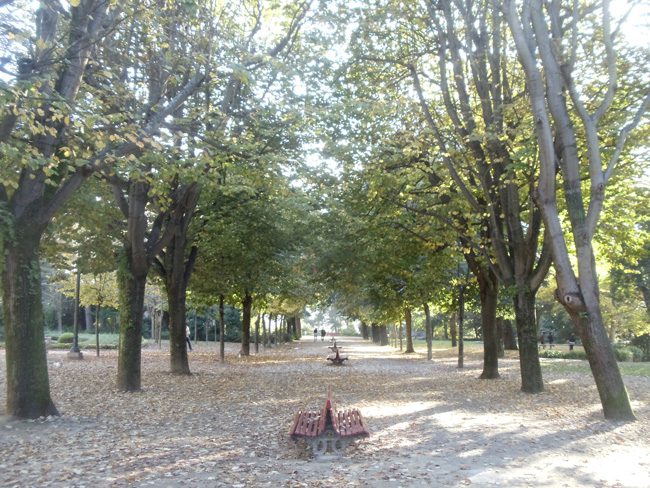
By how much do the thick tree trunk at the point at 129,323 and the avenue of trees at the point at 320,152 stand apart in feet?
0.15

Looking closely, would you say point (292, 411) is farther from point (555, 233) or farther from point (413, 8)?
point (413, 8)

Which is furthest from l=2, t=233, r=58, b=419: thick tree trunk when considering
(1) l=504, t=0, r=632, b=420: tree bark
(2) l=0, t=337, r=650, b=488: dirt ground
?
(1) l=504, t=0, r=632, b=420: tree bark

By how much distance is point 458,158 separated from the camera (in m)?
13.2

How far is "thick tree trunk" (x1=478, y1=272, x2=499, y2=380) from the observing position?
16.7m

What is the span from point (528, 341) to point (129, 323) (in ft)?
29.7

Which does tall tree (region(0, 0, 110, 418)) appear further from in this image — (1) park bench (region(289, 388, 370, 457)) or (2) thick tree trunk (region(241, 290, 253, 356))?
(2) thick tree trunk (region(241, 290, 253, 356))

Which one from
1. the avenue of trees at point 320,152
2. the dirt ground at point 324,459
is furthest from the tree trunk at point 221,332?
the dirt ground at point 324,459

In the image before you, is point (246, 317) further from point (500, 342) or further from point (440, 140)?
point (440, 140)

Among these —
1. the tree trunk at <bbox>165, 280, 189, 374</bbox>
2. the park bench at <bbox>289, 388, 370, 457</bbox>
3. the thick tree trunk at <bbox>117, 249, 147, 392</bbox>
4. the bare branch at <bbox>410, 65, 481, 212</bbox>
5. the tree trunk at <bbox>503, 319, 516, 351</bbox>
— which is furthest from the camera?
the tree trunk at <bbox>503, 319, 516, 351</bbox>

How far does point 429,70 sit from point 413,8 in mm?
2445

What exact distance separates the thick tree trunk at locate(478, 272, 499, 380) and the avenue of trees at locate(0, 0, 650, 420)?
2.3 inches

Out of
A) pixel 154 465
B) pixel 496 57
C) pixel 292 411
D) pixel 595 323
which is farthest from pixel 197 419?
pixel 496 57

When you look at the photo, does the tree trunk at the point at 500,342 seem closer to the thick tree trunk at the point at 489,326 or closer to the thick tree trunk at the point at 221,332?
the thick tree trunk at the point at 489,326

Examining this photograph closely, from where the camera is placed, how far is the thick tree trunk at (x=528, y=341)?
12945 mm
